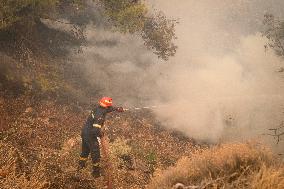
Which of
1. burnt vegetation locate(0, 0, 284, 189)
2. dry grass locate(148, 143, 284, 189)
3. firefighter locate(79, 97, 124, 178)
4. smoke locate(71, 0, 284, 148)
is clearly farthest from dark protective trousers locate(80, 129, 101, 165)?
smoke locate(71, 0, 284, 148)

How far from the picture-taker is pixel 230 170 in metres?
6.07

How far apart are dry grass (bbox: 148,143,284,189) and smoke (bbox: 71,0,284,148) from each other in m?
6.34

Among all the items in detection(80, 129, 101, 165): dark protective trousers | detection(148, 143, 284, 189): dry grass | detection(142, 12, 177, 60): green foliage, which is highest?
detection(142, 12, 177, 60): green foliage

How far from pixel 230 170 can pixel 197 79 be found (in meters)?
11.7

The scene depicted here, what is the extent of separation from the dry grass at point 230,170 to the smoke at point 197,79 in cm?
634

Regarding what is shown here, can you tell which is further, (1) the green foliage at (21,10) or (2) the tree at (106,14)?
(2) the tree at (106,14)

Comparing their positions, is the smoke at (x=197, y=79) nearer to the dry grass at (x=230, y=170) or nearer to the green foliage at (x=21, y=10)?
the green foliage at (x=21, y=10)

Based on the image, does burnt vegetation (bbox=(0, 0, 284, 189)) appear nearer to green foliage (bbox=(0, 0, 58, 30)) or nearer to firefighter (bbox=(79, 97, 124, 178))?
green foliage (bbox=(0, 0, 58, 30))

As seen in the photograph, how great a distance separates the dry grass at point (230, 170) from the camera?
5.50 m

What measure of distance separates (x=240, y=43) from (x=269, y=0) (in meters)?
4.62

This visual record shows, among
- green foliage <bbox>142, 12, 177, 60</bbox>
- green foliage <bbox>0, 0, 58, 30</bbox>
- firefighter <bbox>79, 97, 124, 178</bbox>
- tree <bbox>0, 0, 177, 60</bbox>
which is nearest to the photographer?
firefighter <bbox>79, 97, 124, 178</bbox>

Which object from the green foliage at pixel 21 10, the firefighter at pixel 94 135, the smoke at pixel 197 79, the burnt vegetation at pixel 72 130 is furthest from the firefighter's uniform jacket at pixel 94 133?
the smoke at pixel 197 79

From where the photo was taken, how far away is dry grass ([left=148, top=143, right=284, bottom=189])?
18.0 feet

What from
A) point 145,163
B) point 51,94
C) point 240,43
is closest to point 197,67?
point 240,43
